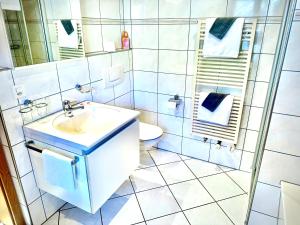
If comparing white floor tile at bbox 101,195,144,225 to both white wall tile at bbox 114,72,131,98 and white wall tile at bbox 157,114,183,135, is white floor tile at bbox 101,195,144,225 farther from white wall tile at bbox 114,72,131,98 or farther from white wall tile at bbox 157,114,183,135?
white wall tile at bbox 114,72,131,98

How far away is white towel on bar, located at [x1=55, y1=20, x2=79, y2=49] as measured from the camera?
1.68 m

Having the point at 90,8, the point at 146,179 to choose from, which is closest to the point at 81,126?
the point at 146,179

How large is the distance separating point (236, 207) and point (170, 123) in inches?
41.6

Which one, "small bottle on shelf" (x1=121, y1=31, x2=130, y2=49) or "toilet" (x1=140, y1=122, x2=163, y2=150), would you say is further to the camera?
"small bottle on shelf" (x1=121, y1=31, x2=130, y2=49)

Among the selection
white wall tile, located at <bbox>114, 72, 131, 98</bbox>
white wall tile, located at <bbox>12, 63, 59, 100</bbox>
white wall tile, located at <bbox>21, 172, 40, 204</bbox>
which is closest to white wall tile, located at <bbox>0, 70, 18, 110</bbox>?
white wall tile, located at <bbox>12, 63, 59, 100</bbox>

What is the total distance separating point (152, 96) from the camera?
7.97ft

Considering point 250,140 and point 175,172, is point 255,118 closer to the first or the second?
point 250,140

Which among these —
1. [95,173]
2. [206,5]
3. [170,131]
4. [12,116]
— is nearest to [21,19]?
[12,116]

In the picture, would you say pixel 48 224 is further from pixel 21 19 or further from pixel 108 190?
pixel 21 19

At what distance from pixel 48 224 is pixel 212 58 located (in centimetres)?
193

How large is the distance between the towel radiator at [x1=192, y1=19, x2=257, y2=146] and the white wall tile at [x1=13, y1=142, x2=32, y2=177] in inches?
58.6

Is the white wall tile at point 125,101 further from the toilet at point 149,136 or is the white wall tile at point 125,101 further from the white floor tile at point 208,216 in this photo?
the white floor tile at point 208,216

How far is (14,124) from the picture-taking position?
133 centimetres

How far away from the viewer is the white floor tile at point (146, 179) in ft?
6.58
